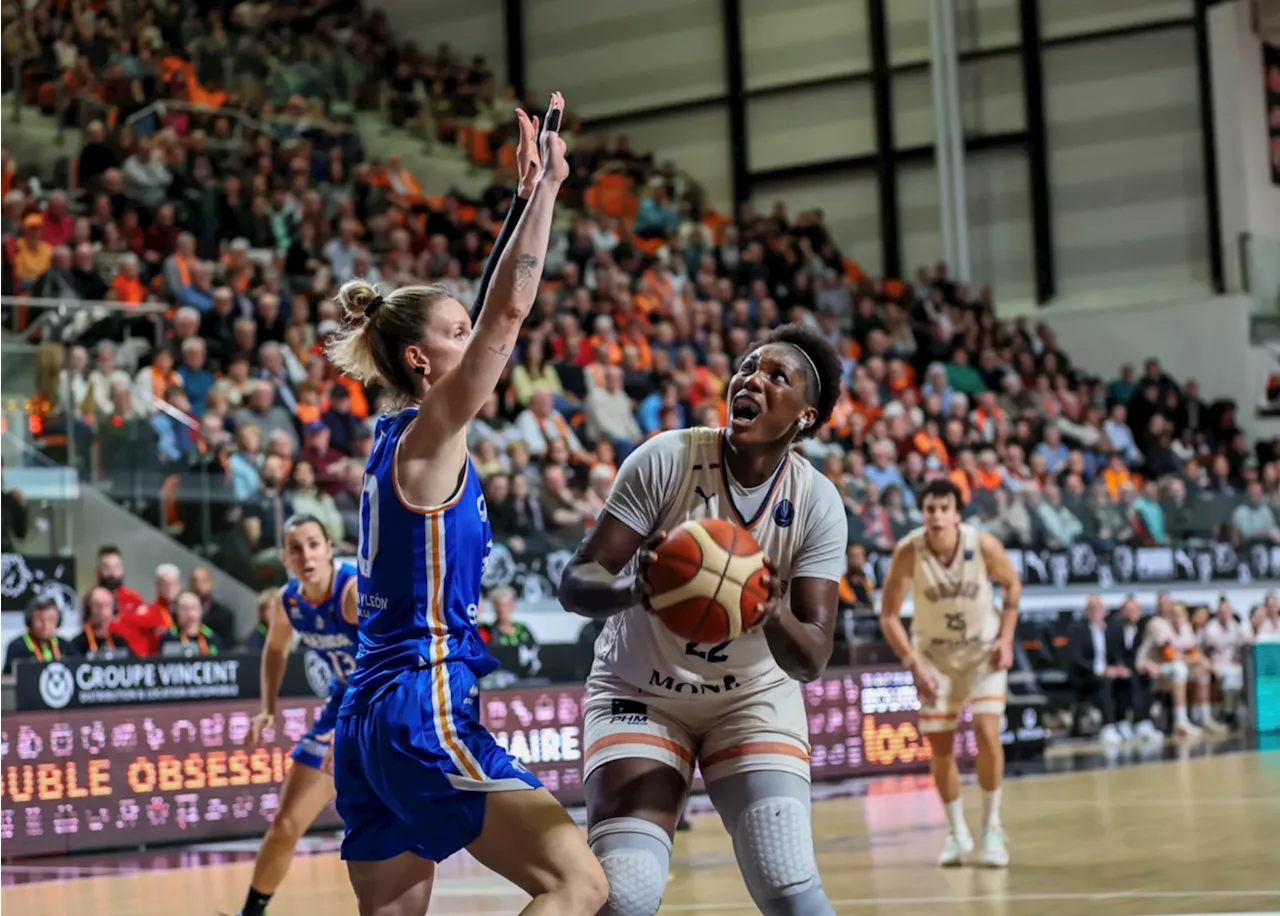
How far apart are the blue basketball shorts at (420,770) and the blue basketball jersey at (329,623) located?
3.86 metres

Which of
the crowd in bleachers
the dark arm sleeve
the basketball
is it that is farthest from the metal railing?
the basketball

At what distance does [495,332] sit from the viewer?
409cm

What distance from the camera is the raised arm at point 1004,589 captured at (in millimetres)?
9812

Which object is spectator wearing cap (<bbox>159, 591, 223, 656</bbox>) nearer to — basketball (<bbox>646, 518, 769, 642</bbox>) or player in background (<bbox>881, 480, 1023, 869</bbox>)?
player in background (<bbox>881, 480, 1023, 869</bbox>)

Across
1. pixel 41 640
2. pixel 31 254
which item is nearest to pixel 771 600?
pixel 41 640

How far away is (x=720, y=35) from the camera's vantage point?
3091 cm

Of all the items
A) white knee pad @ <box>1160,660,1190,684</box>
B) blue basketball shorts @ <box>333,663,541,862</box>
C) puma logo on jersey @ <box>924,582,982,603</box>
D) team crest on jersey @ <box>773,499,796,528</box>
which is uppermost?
team crest on jersey @ <box>773,499,796,528</box>

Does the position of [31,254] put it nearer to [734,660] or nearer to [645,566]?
[734,660]

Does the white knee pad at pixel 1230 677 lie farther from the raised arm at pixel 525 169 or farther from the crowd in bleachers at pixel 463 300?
the raised arm at pixel 525 169

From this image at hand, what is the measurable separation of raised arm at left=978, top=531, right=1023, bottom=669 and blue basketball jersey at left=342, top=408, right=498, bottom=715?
5.88 meters

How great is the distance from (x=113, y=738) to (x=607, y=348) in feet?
27.6

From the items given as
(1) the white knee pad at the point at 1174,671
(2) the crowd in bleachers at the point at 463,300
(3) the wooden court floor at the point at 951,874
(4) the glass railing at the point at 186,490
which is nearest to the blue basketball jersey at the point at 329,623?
(3) the wooden court floor at the point at 951,874

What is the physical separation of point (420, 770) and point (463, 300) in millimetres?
15064

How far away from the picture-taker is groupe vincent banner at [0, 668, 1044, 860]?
11.3 meters
